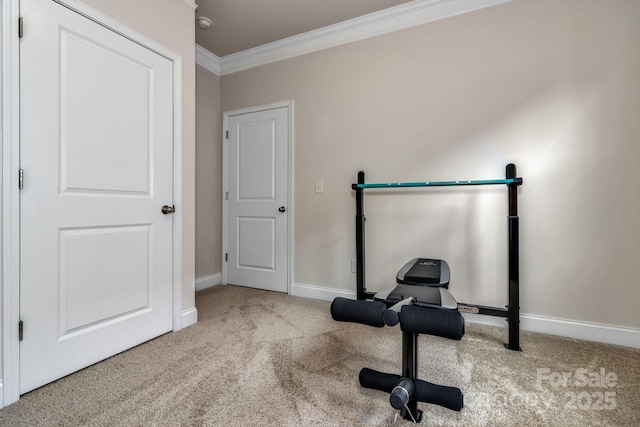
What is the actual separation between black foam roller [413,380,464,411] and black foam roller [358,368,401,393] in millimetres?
139

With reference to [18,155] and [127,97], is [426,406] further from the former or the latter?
[127,97]

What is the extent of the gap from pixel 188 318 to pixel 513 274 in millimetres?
2292

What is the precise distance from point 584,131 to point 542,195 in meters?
0.49

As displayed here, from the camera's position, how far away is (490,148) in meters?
2.31

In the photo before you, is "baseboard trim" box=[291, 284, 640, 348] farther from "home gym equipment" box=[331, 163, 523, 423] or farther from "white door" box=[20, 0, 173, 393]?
"white door" box=[20, 0, 173, 393]

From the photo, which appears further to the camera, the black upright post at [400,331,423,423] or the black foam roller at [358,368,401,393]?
the black foam roller at [358,368,401,393]

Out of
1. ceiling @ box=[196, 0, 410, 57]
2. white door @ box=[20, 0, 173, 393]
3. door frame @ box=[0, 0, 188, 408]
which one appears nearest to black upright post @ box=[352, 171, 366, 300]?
white door @ box=[20, 0, 173, 393]

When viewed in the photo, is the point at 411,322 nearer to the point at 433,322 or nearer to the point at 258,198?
the point at 433,322

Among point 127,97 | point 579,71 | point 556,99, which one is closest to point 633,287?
point 556,99

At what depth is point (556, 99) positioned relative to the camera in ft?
6.97

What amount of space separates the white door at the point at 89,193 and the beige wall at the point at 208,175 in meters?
1.14

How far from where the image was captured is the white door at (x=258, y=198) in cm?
315

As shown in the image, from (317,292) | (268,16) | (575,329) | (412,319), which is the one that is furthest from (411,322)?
(268,16)

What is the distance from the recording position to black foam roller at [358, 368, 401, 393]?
4.39 feet
